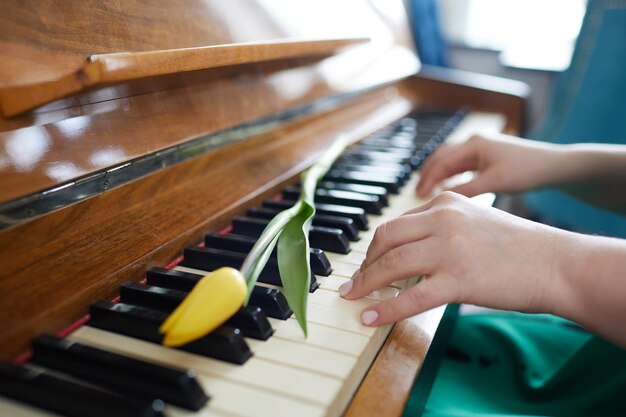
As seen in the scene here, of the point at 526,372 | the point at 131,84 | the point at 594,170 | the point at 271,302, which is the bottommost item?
the point at 526,372

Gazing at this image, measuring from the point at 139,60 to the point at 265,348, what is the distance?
0.36m

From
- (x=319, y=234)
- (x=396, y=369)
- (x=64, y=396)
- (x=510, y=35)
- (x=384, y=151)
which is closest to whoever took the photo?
(x=64, y=396)

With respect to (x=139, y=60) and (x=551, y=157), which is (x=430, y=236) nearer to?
(x=139, y=60)

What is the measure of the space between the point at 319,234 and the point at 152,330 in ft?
1.10

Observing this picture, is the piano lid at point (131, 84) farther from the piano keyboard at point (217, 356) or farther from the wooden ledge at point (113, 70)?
the piano keyboard at point (217, 356)

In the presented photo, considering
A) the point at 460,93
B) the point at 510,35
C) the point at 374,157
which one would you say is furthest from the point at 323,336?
the point at 510,35

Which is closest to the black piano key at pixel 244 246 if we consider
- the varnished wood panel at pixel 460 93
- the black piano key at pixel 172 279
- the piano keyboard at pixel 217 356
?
the piano keyboard at pixel 217 356

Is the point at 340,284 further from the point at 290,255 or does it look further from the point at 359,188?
the point at 359,188

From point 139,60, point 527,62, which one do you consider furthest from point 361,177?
point 527,62

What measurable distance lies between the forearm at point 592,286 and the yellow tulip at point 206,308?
0.40 m

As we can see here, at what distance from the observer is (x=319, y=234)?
858 mm

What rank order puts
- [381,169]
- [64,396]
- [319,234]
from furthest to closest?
1. [381,169]
2. [319,234]
3. [64,396]

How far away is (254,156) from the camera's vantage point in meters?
1.06

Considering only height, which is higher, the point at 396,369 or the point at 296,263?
the point at 296,263
